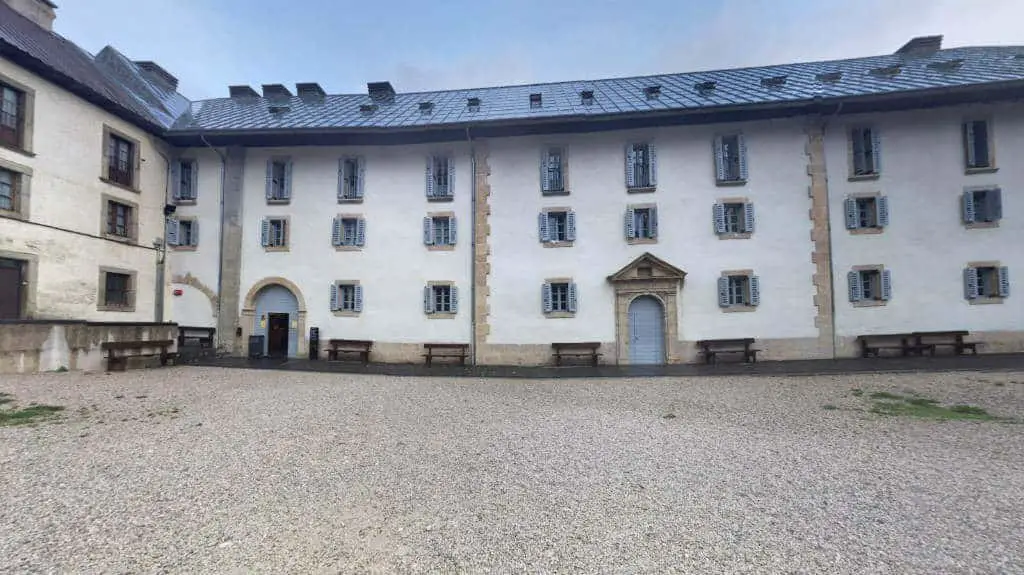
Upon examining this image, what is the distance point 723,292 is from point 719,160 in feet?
16.2

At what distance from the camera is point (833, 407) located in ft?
26.6

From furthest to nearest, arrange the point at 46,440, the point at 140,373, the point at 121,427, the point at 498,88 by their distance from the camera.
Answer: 1. the point at 498,88
2. the point at 140,373
3. the point at 121,427
4. the point at 46,440

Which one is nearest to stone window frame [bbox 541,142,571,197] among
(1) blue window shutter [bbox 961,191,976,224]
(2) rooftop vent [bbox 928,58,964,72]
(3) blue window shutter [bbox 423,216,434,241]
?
(3) blue window shutter [bbox 423,216,434,241]

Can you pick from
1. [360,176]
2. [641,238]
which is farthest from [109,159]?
[641,238]

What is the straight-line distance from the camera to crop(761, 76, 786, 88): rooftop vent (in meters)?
18.5

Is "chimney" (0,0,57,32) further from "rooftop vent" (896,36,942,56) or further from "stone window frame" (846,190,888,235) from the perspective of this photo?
"rooftop vent" (896,36,942,56)

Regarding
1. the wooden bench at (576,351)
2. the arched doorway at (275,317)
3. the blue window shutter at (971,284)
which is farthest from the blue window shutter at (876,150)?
the arched doorway at (275,317)

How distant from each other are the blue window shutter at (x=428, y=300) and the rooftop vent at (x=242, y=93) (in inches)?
637

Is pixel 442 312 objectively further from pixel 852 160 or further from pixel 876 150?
pixel 876 150

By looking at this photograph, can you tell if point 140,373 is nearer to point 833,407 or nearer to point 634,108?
point 833,407

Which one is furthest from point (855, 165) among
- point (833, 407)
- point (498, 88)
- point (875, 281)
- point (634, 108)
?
point (498, 88)

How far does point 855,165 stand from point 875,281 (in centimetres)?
429

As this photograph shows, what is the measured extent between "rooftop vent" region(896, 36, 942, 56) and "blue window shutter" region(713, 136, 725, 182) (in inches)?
505

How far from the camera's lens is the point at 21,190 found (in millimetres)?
13305
